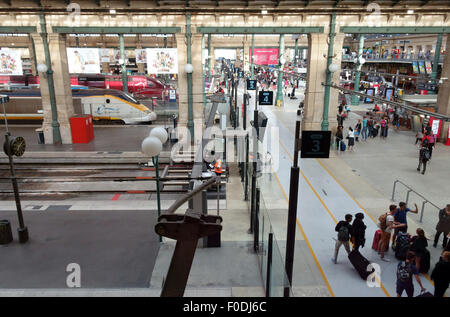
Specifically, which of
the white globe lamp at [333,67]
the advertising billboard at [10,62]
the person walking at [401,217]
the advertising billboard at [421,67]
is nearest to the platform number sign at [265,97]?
the white globe lamp at [333,67]

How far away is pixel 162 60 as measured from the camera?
18.6 meters

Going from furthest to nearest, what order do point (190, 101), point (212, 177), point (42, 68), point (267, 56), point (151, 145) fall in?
point (267, 56)
point (190, 101)
point (42, 68)
point (151, 145)
point (212, 177)

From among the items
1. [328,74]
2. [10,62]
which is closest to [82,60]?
[10,62]

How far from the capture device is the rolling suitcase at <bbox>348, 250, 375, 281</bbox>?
8.15m

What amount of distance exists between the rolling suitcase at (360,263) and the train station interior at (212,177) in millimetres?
32

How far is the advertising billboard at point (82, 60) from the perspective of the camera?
19.3 m

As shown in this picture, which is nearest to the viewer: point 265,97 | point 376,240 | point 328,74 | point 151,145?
point 151,145

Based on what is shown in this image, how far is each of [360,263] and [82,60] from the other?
701 inches

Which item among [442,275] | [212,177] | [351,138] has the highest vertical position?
[212,177]

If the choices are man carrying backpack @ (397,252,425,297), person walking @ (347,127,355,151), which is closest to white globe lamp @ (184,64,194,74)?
person walking @ (347,127,355,151)

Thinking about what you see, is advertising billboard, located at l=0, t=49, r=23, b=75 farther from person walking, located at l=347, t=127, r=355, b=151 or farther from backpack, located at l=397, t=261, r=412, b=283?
backpack, located at l=397, t=261, r=412, b=283

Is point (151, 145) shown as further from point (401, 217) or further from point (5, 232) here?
point (401, 217)

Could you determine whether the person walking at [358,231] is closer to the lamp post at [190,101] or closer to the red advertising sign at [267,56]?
the lamp post at [190,101]

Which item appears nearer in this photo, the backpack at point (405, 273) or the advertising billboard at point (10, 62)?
the backpack at point (405, 273)
